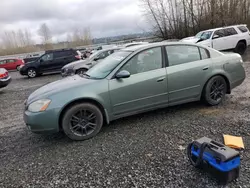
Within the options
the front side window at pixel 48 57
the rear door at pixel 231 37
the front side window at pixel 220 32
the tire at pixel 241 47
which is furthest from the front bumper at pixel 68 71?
the tire at pixel 241 47

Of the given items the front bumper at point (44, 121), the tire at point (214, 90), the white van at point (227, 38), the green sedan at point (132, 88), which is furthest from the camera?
the white van at point (227, 38)

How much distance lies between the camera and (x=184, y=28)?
20.4 m

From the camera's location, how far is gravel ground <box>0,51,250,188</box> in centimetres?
259

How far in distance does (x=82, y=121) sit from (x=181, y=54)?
2396mm

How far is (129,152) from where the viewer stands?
317 centimetres

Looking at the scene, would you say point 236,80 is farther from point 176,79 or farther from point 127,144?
point 127,144

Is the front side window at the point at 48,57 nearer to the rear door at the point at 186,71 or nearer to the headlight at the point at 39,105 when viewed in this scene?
the headlight at the point at 39,105

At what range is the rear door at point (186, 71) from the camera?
4.21m

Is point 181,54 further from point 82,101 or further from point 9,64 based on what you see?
point 9,64

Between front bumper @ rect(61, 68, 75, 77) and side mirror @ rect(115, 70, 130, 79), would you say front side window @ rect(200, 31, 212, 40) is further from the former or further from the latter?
side mirror @ rect(115, 70, 130, 79)

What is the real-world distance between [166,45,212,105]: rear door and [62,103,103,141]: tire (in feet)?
4.98

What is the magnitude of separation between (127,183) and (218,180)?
1.02 meters

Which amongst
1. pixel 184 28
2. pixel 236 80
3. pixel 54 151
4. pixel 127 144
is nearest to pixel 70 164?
pixel 54 151

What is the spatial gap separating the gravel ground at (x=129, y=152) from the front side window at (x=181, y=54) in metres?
1.08
